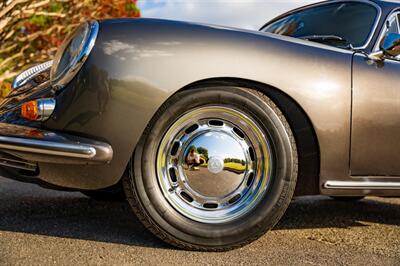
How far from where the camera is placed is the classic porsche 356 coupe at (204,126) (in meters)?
2.20

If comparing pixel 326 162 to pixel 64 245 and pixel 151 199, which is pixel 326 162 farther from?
pixel 64 245

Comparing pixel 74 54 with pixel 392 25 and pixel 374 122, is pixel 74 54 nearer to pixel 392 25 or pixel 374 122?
pixel 374 122

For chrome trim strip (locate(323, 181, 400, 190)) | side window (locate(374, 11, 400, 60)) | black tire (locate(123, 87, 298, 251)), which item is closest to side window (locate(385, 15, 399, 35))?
side window (locate(374, 11, 400, 60))

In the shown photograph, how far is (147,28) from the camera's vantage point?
7.50 ft

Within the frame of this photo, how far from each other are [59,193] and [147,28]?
2058 mm

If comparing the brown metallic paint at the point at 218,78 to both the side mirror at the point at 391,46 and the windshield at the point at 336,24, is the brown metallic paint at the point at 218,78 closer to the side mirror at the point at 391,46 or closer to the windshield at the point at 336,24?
the side mirror at the point at 391,46

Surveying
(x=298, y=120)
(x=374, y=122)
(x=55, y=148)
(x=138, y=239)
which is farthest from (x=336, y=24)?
(x=55, y=148)

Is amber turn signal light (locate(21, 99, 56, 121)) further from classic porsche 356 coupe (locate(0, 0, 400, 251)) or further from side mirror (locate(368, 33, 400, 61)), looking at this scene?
side mirror (locate(368, 33, 400, 61))

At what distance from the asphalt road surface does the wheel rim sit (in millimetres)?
232

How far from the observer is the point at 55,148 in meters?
2.17

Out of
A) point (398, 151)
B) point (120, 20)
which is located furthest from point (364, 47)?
point (120, 20)

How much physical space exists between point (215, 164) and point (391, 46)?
126 cm

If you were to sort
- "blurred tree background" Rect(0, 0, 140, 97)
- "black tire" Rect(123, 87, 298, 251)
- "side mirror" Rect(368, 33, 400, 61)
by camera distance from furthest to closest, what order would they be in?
"blurred tree background" Rect(0, 0, 140, 97) < "side mirror" Rect(368, 33, 400, 61) < "black tire" Rect(123, 87, 298, 251)

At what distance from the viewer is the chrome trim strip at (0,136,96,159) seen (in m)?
2.16
